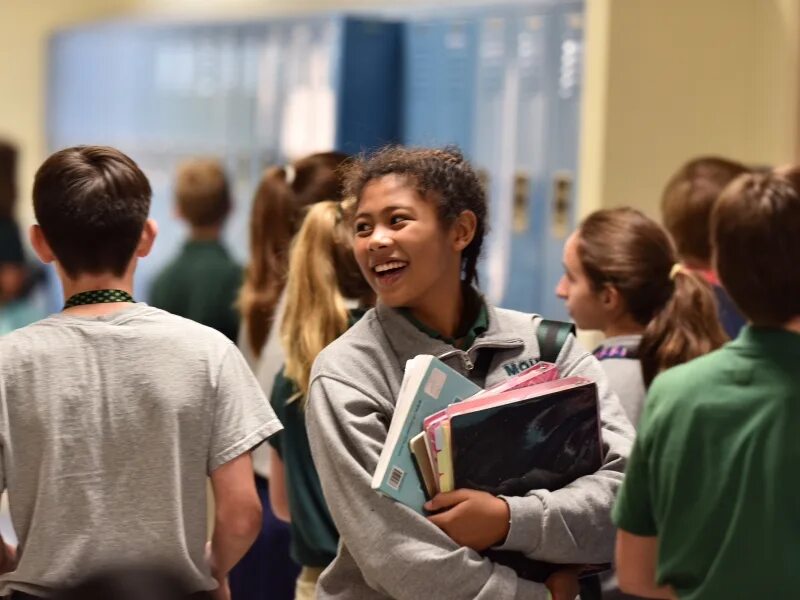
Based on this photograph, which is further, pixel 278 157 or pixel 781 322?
pixel 278 157

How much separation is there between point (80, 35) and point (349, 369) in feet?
20.6

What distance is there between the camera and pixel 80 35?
Answer: 8062mm

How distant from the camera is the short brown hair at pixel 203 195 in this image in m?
5.21

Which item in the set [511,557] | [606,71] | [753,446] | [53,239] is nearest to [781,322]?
[753,446]

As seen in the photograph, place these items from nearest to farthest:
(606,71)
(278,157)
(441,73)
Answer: (606,71) < (441,73) < (278,157)

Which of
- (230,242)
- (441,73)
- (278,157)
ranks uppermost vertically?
(441,73)

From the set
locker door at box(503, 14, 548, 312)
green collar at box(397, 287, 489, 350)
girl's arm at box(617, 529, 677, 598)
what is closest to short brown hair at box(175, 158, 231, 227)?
locker door at box(503, 14, 548, 312)

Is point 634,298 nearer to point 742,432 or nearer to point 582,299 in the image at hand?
point 582,299

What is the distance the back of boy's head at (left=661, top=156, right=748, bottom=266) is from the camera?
3.82 m

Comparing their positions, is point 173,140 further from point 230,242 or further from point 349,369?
point 349,369

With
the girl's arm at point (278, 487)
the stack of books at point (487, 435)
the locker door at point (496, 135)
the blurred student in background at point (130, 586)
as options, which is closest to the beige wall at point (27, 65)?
the locker door at point (496, 135)

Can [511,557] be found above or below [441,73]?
below

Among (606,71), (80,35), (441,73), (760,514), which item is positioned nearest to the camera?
(760,514)

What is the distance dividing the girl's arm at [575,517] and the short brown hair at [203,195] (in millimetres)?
3110
